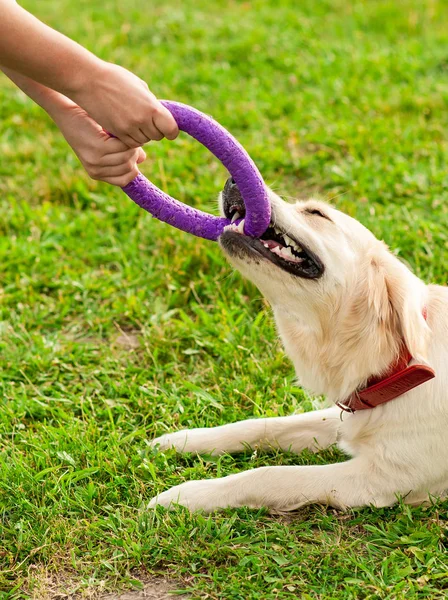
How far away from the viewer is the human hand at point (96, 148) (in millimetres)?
2688

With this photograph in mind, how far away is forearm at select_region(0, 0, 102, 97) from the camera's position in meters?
2.45

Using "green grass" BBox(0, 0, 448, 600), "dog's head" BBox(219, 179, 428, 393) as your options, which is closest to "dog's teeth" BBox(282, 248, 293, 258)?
"dog's head" BBox(219, 179, 428, 393)

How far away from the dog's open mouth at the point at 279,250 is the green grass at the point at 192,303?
76cm

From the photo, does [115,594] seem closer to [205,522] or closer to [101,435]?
[205,522]

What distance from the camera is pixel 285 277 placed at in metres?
2.90

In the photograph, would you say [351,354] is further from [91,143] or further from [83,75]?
[83,75]

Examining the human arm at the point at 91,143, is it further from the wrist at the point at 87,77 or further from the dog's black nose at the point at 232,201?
the dog's black nose at the point at 232,201

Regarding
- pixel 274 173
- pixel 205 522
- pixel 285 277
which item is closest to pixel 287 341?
pixel 285 277

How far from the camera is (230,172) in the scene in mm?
2965

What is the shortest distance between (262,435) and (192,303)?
1128 mm

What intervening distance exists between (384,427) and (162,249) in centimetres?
202

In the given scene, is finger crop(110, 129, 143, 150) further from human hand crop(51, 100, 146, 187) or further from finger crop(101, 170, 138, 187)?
finger crop(101, 170, 138, 187)

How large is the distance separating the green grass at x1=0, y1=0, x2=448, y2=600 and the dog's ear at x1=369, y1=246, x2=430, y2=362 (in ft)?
1.98

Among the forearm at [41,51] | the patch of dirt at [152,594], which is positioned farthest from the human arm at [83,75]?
the patch of dirt at [152,594]
